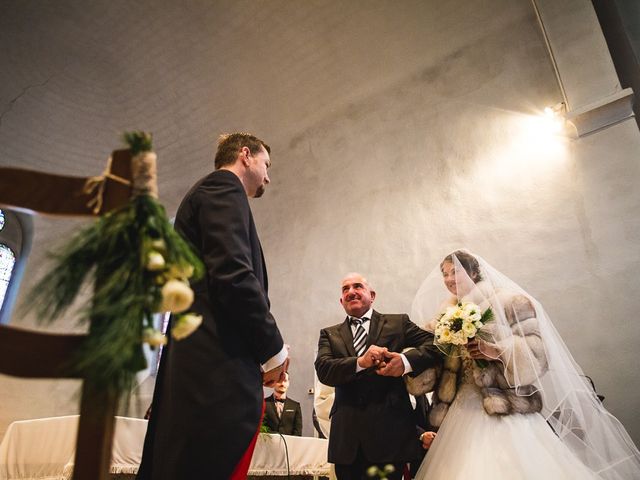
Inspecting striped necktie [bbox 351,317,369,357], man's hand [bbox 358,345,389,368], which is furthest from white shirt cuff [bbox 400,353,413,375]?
striped necktie [bbox 351,317,369,357]

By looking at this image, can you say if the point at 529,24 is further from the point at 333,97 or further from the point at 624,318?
the point at 624,318

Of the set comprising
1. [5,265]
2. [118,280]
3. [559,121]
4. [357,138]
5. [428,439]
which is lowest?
[428,439]

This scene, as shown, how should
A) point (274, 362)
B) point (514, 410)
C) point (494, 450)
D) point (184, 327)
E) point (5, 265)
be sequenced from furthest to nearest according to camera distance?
point (5, 265)
point (514, 410)
point (494, 450)
point (274, 362)
point (184, 327)

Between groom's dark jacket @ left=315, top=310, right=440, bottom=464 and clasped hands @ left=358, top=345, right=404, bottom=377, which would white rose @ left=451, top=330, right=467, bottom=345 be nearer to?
groom's dark jacket @ left=315, top=310, right=440, bottom=464

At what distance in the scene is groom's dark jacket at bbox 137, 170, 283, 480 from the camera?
1435mm

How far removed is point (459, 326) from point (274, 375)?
1.47 meters

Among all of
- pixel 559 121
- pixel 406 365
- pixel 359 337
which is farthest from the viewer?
pixel 559 121

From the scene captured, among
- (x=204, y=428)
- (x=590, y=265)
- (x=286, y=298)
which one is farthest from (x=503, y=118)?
(x=204, y=428)

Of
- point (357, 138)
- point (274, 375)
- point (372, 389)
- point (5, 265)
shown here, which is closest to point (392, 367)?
point (372, 389)

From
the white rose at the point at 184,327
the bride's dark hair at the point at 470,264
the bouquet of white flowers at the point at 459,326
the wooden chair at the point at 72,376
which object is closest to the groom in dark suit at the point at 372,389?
the bouquet of white flowers at the point at 459,326

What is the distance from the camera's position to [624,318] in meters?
4.23

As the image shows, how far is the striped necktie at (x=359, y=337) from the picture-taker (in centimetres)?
307

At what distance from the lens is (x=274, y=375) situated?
5.69 feet

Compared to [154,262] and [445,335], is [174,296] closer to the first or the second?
[154,262]
